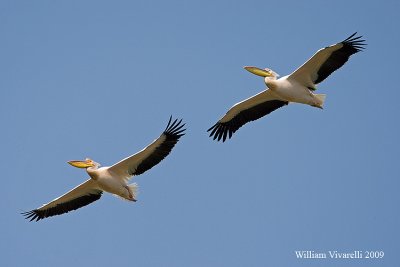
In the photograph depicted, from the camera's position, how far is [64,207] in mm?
23656

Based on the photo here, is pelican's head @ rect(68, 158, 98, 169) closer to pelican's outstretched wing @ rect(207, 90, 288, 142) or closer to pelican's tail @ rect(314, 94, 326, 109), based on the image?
pelican's outstretched wing @ rect(207, 90, 288, 142)

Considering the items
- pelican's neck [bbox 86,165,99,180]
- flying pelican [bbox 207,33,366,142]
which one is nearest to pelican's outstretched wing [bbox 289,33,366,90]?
flying pelican [bbox 207,33,366,142]

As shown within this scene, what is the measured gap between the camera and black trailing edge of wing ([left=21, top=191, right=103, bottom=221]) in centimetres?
2355

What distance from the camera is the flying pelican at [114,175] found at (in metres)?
22.5

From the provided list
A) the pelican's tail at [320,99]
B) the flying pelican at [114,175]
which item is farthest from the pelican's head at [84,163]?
the pelican's tail at [320,99]

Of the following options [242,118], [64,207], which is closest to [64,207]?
[64,207]

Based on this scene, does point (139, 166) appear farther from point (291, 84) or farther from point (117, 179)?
point (291, 84)

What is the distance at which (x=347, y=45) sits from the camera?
2247cm

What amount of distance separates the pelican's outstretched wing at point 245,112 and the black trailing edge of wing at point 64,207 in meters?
2.93

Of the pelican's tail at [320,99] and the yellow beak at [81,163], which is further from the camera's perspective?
the yellow beak at [81,163]

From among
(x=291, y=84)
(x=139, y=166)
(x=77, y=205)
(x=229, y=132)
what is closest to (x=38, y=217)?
(x=77, y=205)

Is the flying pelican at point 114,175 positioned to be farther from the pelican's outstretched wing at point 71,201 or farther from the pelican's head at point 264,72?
the pelican's head at point 264,72

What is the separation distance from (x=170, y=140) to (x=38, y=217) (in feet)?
11.6

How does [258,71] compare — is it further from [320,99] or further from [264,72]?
[320,99]
